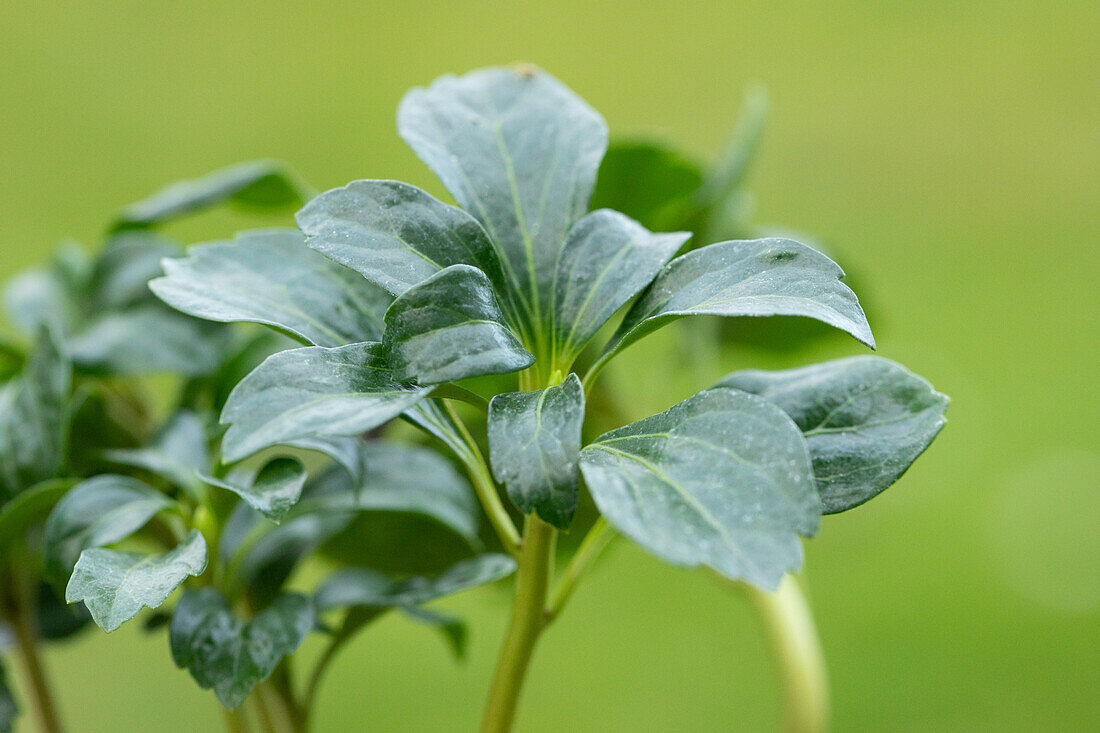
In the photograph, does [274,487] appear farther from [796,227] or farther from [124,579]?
[796,227]

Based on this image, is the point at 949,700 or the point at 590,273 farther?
the point at 949,700

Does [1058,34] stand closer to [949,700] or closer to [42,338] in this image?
[949,700]

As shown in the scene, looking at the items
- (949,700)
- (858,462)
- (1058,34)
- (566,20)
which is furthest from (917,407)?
(1058,34)

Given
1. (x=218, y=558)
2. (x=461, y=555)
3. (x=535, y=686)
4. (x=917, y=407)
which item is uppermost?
(x=917, y=407)

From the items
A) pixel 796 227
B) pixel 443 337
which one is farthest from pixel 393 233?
pixel 796 227

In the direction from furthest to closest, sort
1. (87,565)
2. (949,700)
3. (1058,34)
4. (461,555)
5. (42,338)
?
(1058,34), (949,700), (461,555), (42,338), (87,565)

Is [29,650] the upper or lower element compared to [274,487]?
lower
